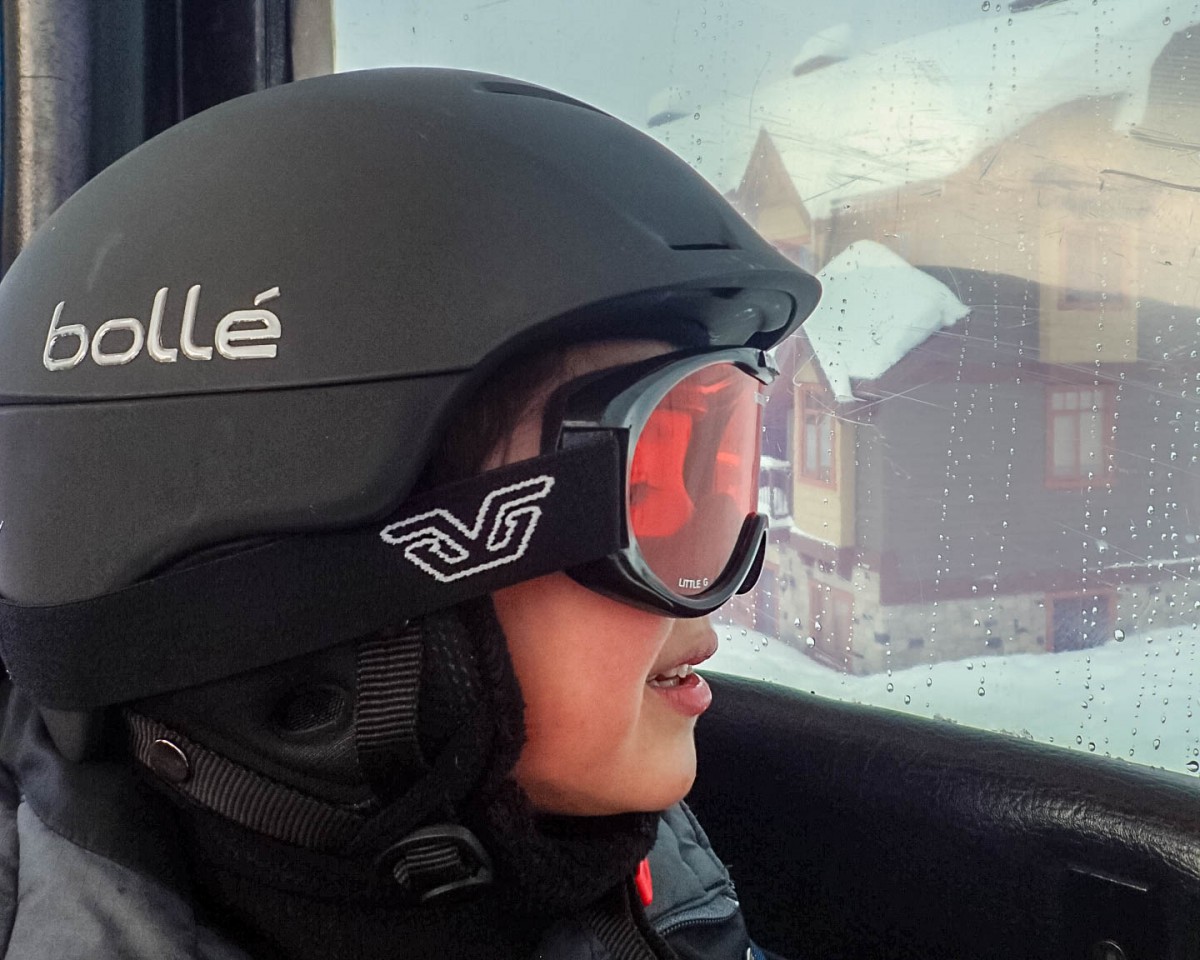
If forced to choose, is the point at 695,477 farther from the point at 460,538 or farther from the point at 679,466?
the point at 460,538

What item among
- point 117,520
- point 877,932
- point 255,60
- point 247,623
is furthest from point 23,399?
point 255,60

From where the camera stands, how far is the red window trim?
115 centimetres

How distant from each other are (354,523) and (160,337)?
204mm

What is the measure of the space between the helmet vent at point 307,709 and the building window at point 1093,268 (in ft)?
3.08

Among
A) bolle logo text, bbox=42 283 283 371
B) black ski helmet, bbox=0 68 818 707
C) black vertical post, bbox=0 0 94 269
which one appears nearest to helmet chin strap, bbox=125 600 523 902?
black ski helmet, bbox=0 68 818 707

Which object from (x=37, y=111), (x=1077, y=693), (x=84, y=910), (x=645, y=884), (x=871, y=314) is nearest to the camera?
(x=84, y=910)

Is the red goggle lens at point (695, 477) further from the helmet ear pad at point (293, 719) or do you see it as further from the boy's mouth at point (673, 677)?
the helmet ear pad at point (293, 719)

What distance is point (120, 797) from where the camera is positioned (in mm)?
758

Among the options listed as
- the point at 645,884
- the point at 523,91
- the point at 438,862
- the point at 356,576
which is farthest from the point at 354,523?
the point at 645,884

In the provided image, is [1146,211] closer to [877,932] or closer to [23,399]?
[877,932]

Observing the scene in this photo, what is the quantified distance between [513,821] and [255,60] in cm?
139

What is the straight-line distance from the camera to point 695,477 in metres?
0.83

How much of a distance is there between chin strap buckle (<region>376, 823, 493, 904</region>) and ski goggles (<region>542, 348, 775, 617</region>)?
0.21m

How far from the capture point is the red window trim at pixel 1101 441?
1.15 meters
